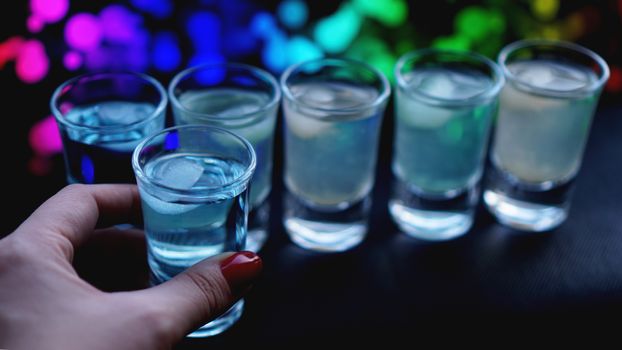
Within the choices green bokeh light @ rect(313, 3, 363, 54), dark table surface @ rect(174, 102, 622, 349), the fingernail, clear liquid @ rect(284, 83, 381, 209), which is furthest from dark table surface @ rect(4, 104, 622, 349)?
green bokeh light @ rect(313, 3, 363, 54)

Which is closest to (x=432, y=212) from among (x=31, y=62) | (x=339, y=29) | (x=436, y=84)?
(x=436, y=84)

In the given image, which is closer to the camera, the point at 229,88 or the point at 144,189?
the point at 144,189

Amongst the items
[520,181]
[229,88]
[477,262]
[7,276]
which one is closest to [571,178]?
[520,181]

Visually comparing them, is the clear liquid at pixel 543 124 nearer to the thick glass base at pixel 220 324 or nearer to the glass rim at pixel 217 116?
the glass rim at pixel 217 116

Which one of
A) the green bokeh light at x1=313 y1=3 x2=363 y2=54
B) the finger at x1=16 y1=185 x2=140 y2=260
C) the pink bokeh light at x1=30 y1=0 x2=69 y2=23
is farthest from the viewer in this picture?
the green bokeh light at x1=313 y1=3 x2=363 y2=54

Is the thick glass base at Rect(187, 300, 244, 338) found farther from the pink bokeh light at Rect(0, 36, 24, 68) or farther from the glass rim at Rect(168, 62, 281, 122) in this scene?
the pink bokeh light at Rect(0, 36, 24, 68)

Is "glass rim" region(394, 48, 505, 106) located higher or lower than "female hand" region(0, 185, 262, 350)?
higher

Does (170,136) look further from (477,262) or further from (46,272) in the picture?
(477,262)
